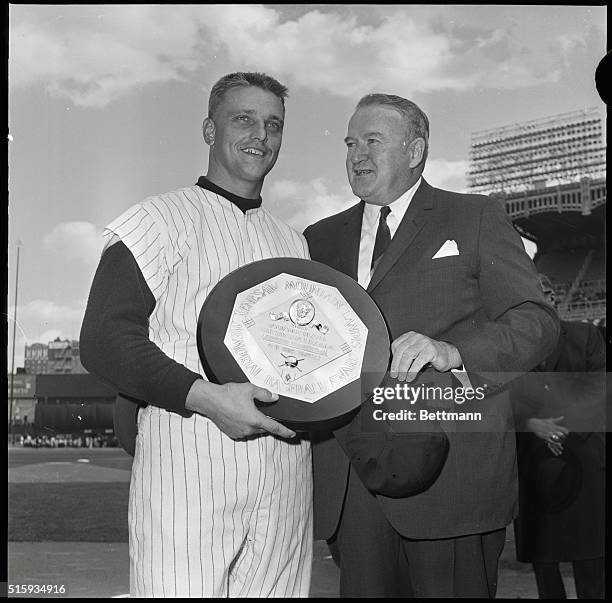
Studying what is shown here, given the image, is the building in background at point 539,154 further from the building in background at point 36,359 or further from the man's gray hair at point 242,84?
the building in background at point 36,359

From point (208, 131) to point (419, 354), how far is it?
791 millimetres

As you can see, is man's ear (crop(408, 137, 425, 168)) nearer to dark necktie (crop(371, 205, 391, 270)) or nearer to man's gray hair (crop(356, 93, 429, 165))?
man's gray hair (crop(356, 93, 429, 165))

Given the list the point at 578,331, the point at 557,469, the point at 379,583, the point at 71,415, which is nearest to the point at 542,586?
the point at 557,469

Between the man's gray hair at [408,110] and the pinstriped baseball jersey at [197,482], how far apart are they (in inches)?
22.4

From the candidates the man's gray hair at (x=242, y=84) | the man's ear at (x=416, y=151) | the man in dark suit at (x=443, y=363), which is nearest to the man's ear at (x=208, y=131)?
the man's gray hair at (x=242, y=84)

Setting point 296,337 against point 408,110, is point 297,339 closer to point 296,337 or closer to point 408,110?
point 296,337

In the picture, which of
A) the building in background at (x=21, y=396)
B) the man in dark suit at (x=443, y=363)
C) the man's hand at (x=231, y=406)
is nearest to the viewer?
the man's hand at (x=231, y=406)

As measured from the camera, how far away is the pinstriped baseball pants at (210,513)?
5.17 ft

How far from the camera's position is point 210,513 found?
1.59m

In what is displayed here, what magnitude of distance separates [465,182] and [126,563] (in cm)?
132

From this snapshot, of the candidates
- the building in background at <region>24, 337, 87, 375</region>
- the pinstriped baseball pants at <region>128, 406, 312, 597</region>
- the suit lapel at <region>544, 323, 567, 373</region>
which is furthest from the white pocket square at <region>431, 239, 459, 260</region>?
the building in background at <region>24, 337, 87, 375</region>

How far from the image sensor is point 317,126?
1905 mm

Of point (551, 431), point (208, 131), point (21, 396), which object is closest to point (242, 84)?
point (208, 131)

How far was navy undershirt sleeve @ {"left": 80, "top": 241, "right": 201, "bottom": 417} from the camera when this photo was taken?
150 cm
